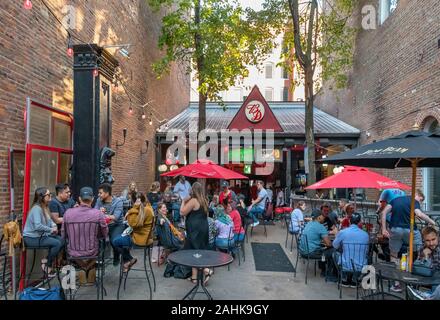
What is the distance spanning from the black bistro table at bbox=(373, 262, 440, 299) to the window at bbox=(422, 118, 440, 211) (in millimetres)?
5936

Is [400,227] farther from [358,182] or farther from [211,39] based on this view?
[211,39]

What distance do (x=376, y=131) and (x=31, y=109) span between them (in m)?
12.0

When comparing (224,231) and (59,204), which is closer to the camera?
(59,204)

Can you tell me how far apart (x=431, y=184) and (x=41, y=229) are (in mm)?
9909

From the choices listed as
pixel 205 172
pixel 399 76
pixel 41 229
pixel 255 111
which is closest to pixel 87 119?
pixel 41 229

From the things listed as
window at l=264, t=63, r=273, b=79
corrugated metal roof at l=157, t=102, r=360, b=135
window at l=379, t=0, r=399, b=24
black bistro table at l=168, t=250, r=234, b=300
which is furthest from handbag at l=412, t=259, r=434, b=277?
window at l=264, t=63, r=273, b=79

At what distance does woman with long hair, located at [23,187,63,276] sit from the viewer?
482 centimetres

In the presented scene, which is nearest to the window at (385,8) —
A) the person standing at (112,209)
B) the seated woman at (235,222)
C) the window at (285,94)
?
the seated woman at (235,222)

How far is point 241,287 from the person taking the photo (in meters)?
5.51

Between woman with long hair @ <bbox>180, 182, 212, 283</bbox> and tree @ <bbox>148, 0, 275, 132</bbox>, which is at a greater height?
tree @ <bbox>148, 0, 275, 132</bbox>

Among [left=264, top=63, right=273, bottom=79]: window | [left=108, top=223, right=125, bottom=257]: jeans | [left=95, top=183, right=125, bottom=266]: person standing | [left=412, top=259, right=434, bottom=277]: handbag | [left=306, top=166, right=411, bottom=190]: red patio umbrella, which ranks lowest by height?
[left=412, top=259, right=434, bottom=277]: handbag

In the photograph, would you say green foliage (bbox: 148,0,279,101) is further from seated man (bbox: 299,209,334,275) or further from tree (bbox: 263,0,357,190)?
seated man (bbox: 299,209,334,275)
